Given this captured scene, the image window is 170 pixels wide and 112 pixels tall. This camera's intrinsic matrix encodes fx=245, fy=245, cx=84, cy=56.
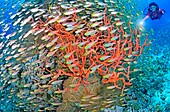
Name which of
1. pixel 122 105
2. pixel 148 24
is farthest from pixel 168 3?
pixel 122 105

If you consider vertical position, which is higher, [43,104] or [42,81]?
[42,81]

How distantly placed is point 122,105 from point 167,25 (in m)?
15.5

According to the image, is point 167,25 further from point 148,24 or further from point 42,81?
point 42,81

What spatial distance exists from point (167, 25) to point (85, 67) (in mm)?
15889

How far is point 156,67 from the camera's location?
10039 mm

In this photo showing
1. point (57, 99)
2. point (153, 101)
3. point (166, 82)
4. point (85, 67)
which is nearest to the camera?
point (85, 67)

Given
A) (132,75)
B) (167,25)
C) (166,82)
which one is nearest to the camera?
(132,75)

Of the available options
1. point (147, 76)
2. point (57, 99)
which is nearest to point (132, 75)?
point (147, 76)

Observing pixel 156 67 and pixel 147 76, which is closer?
pixel 147 76

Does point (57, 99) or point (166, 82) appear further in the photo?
point (166, 82)

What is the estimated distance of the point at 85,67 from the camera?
6438 millimetres

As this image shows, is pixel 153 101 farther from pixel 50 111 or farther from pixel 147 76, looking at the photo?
pixel 50 111

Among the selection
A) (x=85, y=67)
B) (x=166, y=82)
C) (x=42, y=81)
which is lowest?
(x=166, y=82)

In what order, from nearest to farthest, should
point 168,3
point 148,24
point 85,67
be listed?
point 85,67, point 148,24, point 168,3
